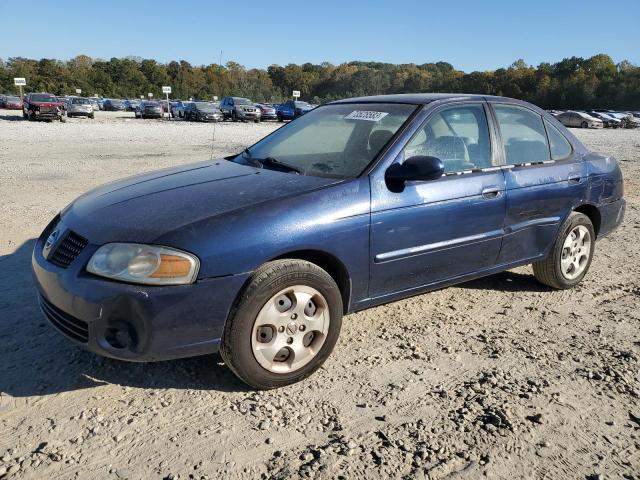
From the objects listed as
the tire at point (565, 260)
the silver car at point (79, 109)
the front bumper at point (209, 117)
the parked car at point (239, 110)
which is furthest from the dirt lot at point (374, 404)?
the silver car at point (79, 109)

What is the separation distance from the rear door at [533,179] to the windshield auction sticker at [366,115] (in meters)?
0.96

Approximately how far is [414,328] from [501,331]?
62 cm

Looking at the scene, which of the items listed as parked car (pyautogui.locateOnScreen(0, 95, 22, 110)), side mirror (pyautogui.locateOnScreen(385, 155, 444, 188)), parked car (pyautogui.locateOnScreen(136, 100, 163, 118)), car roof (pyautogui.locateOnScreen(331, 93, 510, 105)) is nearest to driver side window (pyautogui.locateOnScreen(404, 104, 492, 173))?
car roof (pyautogui.locateOnScreen(331, 93, 510, 105))

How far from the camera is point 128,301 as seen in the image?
8.38 feet

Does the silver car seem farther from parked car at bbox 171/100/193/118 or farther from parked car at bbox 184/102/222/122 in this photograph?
parked car at bbox 184/102/222/122

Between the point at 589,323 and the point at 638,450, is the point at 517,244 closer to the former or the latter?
the point at 589,323

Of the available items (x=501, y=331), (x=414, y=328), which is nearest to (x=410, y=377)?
(x=414, y=328)

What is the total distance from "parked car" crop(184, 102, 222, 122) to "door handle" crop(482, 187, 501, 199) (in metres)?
33.4

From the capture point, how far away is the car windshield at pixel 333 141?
3481 mm

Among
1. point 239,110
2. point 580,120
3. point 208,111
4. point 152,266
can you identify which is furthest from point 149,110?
point 152,266

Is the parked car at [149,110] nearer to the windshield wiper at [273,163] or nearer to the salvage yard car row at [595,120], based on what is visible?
the salvage yard car row at [595,120]

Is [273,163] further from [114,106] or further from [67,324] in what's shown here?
[114,106]

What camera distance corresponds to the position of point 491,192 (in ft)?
12.4

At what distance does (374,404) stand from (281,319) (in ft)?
2.19
